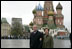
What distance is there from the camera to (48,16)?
210 feet

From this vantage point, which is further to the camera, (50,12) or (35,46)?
(50,12)

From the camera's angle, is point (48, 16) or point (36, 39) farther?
point (48, 16)

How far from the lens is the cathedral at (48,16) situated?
6192 centimetres

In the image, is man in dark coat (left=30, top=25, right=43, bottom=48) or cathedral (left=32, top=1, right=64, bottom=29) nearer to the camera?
man in dark coat (left=30, top=25, right=43, bottom=48)

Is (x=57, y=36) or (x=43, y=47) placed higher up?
(x=43, y=47)

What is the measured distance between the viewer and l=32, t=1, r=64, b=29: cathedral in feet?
203

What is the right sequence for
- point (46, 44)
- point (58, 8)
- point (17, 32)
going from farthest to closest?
point (58, 8), point (17, 32), point (46, 44)

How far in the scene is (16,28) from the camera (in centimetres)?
5241

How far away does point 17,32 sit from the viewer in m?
51.8

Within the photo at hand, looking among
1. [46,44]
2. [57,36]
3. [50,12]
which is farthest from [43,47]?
[50,12]

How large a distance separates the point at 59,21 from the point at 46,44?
58059mm

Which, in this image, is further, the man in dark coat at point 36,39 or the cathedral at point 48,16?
the cathedral at point 48,16

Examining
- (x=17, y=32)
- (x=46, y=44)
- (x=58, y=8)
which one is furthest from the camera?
(x=58, y=8)

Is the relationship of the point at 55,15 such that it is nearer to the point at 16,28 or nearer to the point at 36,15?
the point at 36,15
